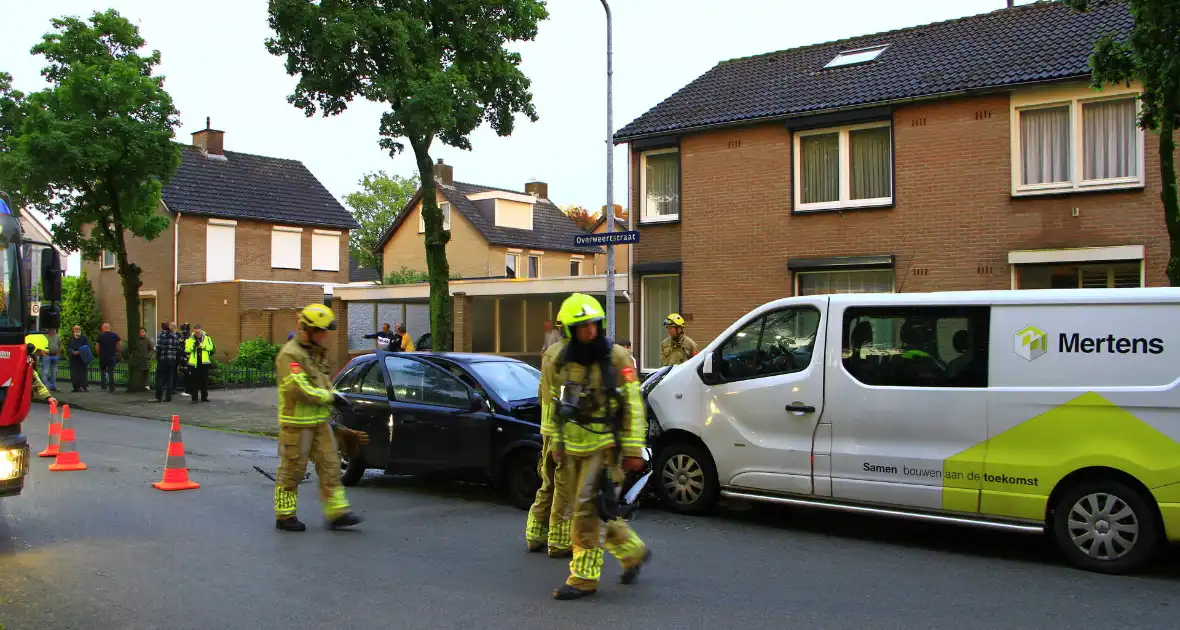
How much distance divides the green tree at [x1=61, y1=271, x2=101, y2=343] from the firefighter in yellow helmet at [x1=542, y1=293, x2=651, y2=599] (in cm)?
3471

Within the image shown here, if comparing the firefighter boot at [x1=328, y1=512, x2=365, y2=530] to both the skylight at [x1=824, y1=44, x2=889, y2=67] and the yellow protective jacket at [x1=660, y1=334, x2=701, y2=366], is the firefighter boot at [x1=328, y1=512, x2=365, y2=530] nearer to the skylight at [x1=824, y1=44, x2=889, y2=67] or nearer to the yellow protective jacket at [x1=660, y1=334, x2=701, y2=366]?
the yellow protective jacket at [x1=660, y1=334, x2=701, y2=366]

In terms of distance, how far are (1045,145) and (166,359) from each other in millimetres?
17467

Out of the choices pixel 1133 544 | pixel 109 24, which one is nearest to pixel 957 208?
pixel 1133 544

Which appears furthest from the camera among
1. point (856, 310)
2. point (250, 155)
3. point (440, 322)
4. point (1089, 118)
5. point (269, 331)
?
point (250, 155)

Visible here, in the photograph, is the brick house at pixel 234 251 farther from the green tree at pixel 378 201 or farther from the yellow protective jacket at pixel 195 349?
the green tree at pixel 378 201

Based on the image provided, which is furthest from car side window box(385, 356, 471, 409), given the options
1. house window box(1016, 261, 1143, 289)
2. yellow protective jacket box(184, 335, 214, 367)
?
yellow protective jacket box(184, 335, 214, 367)

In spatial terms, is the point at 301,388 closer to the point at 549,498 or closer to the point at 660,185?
the point at 549,498

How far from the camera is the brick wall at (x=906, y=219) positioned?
1450 cm

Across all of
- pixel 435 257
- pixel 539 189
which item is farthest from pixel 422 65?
pixel 539 189

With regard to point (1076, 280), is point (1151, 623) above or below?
below

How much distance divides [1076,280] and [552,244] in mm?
30130

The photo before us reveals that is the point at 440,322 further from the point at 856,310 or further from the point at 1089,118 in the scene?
the point at 1089,118

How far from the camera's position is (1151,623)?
17.8 feet

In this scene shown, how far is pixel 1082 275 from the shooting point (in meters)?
14.6
